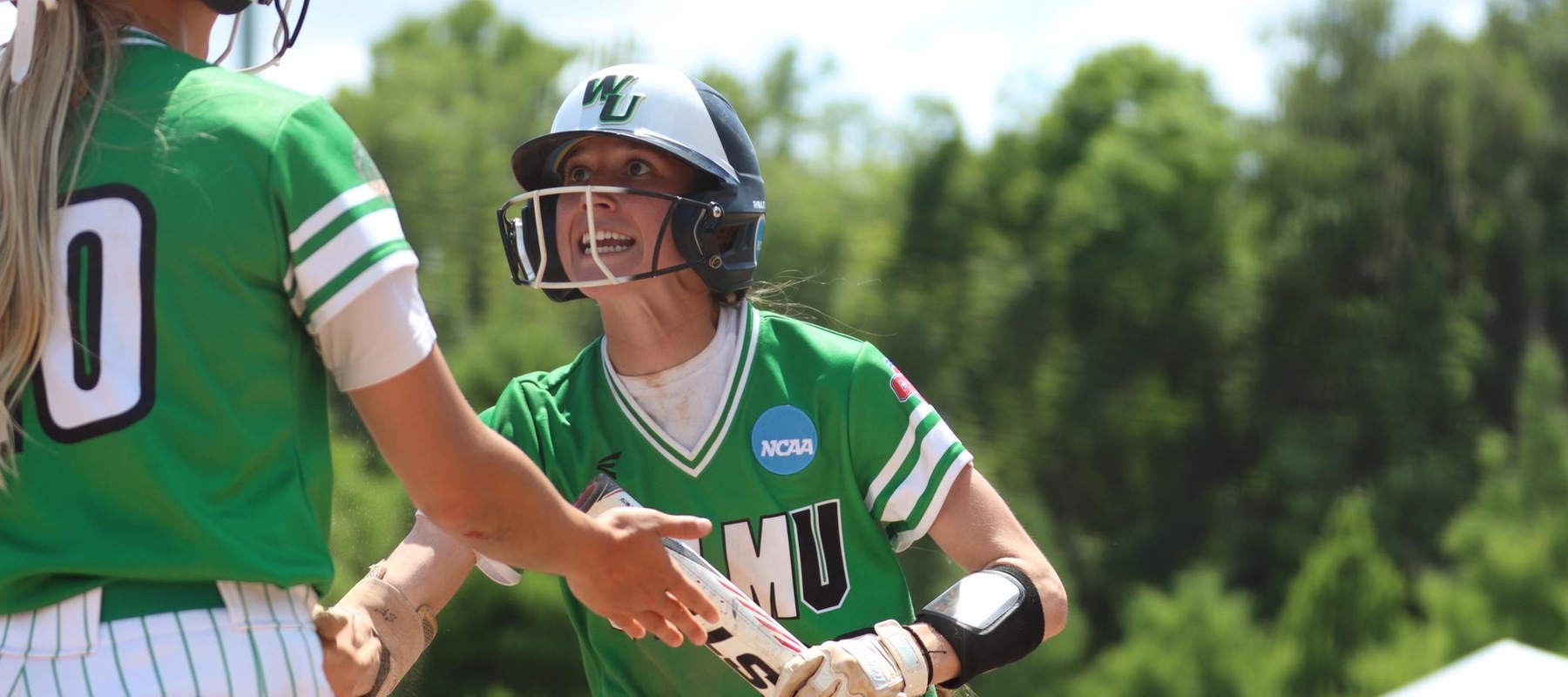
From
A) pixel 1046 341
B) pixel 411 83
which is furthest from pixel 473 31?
pixel 1046 341

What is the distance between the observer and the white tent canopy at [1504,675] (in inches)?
199

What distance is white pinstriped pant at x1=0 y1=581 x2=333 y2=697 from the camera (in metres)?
1.79

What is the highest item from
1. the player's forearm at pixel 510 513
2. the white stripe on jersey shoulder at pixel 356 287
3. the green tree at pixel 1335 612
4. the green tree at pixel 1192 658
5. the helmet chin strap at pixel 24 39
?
the helmet chin strap at pixel 24 39

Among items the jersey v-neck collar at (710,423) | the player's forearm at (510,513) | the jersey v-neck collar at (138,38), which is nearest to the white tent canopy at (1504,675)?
the jersey v-neck collar at (710,423)

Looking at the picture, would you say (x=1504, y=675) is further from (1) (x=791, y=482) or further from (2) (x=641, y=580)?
(2) (x=641, y=580)

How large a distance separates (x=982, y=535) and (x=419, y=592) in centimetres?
106

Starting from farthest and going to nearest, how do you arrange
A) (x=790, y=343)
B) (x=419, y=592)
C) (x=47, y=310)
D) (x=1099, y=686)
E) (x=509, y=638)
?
(x=1099, y=686)
(x=509, y=638)
(x=790, y=343)
(x=419, y=592)
(x=47, y=310)

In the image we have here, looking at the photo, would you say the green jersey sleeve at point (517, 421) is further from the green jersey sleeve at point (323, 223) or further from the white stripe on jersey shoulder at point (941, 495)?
the green jersey sleeve at point (323, 223)

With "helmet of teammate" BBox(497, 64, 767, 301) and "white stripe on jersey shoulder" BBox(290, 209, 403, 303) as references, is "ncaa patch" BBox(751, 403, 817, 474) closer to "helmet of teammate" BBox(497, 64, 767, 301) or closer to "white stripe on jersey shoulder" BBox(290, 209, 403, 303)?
"helmet of teammate" BBox(497, 64, 767, 301)

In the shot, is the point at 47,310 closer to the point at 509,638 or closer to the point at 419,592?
the point at 419,592

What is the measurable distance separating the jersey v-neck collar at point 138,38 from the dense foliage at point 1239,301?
19671 millimetres

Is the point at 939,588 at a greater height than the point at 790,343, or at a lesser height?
lesser

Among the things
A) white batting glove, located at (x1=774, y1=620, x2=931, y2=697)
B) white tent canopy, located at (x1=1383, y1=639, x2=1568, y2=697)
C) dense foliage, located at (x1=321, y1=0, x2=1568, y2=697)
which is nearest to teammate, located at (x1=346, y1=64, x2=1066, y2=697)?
white batting glove, located at (x1=774, y1=620, x2=931, y2=697)

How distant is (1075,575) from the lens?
2422 centimetres
